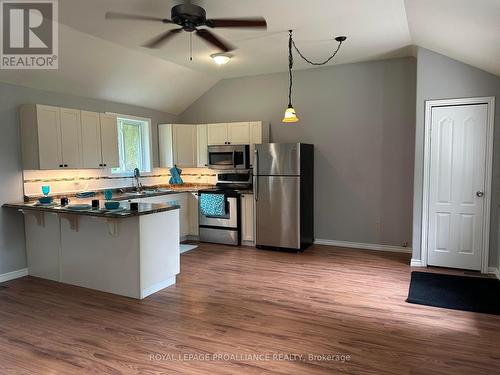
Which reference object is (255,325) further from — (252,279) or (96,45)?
(96,45)

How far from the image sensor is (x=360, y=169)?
553cm

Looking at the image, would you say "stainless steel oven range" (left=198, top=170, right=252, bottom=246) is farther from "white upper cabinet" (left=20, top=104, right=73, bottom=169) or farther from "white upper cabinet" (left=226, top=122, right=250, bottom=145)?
"white upper cabinet" (left=20, top=104, right=73, bottom=169)

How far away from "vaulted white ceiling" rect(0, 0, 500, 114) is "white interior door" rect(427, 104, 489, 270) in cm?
66

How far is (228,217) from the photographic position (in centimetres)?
588

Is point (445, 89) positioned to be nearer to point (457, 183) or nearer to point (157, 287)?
point (457, 183)

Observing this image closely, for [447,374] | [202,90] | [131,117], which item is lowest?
[447,374]

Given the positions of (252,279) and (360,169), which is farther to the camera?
(360,169)

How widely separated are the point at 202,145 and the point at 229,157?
2.19 ft

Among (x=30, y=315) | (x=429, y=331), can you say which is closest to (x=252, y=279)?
(x=429, y=331)

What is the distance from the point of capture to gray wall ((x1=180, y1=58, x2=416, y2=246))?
525 centimetres

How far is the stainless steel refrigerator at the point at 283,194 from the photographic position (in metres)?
5.32

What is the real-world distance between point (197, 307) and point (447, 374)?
2.13 metres

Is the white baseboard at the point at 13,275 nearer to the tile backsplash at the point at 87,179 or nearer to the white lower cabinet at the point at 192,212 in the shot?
the tile backsplash at the point at 87,179

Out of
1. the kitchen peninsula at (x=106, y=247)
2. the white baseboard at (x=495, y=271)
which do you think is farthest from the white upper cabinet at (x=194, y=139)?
the white baseboard at (x=495, y=271)
